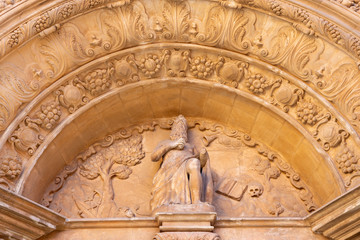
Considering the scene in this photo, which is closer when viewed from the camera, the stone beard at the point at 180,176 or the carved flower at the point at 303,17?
the stone beard at the point at 180,176

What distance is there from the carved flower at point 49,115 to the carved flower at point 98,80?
52cm

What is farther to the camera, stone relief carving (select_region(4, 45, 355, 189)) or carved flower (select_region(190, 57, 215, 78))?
carved flower (select_region(190, 57, 215, 78))

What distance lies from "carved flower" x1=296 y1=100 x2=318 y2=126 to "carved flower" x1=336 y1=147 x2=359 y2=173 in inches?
21.4

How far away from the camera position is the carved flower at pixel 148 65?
6196mm

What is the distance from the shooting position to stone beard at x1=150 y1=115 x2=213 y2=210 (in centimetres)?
526

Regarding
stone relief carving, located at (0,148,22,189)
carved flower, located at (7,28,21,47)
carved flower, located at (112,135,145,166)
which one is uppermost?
carved flower, located at (7,28,21,47)

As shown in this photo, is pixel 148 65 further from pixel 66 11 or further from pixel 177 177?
pixel 177 177

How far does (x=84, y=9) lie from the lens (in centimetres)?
585

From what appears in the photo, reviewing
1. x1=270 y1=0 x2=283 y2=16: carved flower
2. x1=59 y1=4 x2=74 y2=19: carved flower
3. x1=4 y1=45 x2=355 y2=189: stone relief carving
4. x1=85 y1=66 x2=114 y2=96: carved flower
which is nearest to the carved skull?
x1=4 y1=45 x2=355 y2=189: stone relief carving

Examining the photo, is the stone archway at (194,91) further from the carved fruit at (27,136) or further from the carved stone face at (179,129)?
the carved stone face at (179,129)

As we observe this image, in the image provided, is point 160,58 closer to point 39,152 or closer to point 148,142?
point 148,142

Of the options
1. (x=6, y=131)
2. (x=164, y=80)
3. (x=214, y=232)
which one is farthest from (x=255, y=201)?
(x=6, y=131)

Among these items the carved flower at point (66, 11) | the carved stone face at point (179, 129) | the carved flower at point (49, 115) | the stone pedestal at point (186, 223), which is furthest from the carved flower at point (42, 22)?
the stone pedestal at point (186, 223)

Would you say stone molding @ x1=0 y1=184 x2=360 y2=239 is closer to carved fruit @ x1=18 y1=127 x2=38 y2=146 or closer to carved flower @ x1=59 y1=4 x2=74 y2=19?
→ carved fruit @ x1=18 y1=127 x2=38 y2=146
